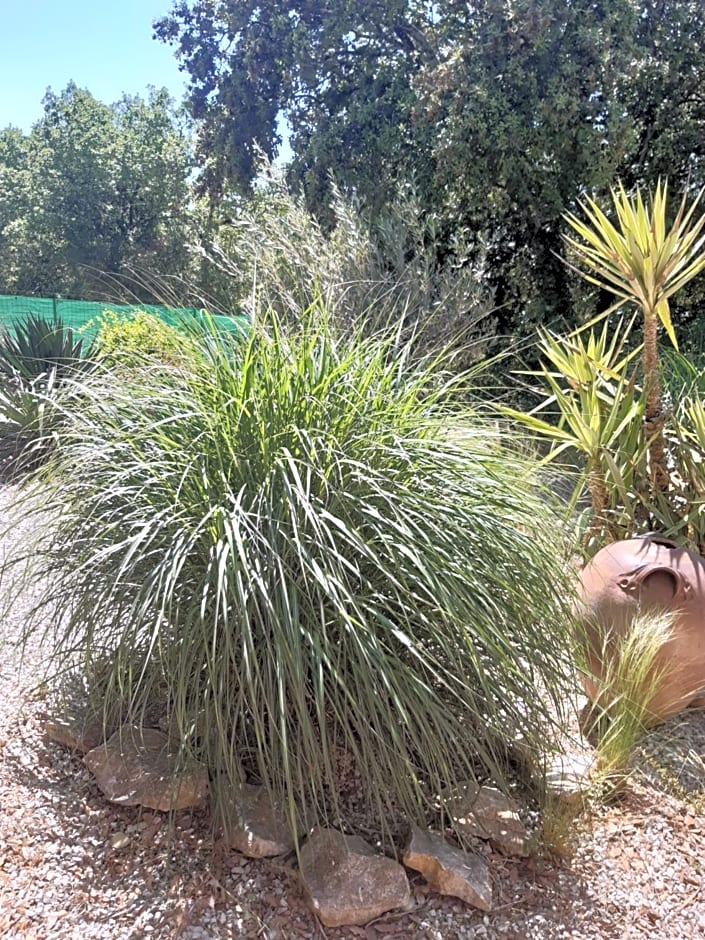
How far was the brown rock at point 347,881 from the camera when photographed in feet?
5.79

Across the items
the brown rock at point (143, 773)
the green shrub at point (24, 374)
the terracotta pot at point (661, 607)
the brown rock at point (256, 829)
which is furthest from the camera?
the green shrub at point (24, 374)

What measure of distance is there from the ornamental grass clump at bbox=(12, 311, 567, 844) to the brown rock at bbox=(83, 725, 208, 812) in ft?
0.27

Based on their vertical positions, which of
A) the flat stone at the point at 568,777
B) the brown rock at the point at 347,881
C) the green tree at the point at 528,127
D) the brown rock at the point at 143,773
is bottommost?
the flat stone at the point at 568,777

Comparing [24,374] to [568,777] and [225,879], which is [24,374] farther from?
[568,777]

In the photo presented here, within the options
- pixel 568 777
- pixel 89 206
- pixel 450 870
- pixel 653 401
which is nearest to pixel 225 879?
pixel 450 870

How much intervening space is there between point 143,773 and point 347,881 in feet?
2.12

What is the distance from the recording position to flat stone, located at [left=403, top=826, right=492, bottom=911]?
184 cm

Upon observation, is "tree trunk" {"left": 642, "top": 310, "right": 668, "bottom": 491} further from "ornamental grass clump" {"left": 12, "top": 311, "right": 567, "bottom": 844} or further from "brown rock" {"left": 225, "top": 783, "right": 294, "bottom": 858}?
"brown rock" {"left": 225, "top": 783, "right": 294, "bottom": 858}

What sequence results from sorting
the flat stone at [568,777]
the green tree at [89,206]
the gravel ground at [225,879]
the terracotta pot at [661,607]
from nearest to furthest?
1. the gravel ground at [225,879]
2. the flat stone at [568,777]
3. the terracotta pot at [661,607]
4. the green tree at [89,206]

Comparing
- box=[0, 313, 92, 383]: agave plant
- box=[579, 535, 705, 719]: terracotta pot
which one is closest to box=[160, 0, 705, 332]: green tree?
box=[0, 313, 92, 383]: agave plant

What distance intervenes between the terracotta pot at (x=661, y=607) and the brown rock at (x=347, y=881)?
1085 mm

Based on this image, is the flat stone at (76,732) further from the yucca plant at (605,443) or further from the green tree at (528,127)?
the green tree at (528,127)

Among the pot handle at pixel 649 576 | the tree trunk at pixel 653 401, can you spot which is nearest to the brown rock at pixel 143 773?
the pot handle at pixel 649 576

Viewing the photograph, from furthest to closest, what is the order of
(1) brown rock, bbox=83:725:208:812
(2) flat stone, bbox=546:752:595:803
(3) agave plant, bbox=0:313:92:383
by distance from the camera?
(3) agave plant, bbox=0:313:92:383 < (2) flat stone, bbox=546:752:595:803 < (1) brown rock, bbox=83:725:208:812
